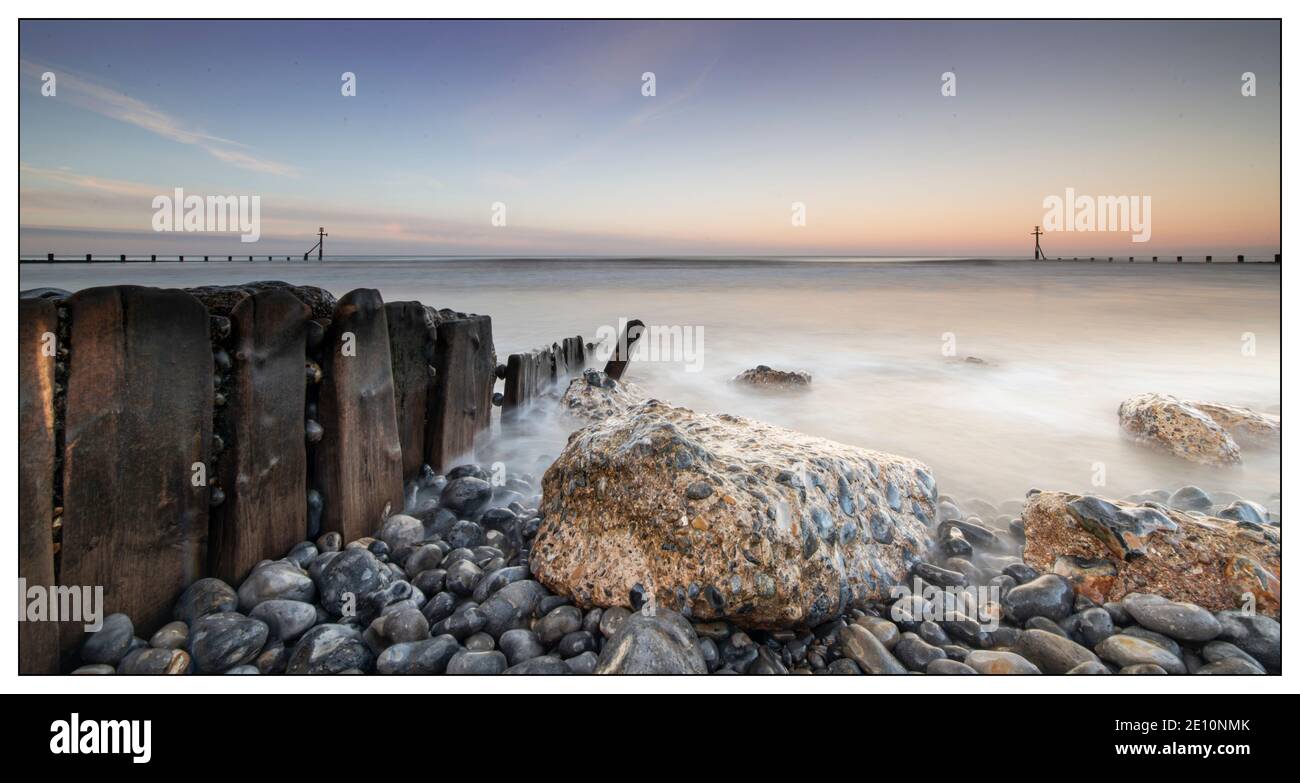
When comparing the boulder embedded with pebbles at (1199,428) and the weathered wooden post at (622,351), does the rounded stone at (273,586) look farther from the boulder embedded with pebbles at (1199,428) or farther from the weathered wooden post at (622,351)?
the boulder embedded with pebbles at (1199,428)

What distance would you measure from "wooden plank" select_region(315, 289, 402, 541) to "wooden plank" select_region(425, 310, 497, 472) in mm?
590

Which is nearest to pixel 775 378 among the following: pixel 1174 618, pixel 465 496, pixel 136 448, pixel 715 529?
pixel 465 496

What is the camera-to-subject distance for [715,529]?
2500 mm

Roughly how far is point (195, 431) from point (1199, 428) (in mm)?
7000

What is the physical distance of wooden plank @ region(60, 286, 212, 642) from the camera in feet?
7.36

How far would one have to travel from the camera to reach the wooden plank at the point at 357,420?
10.1ft

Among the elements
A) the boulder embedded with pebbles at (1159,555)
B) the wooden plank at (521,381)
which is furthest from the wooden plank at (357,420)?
the boulder embedded with pebbles at (1159,555)

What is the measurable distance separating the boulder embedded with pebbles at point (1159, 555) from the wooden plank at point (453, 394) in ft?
11.8

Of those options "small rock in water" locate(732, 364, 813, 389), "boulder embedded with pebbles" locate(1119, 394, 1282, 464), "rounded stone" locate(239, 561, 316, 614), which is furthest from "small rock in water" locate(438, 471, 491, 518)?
"boulder embedded with pebbles" locate(1119, 394, 1282, 464)

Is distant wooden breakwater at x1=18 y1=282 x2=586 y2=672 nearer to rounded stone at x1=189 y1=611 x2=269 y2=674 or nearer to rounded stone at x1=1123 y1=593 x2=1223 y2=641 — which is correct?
rounded stone at x1=189 y1=611 x2=269 y2=674

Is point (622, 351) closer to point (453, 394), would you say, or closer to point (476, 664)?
point (453, 394)

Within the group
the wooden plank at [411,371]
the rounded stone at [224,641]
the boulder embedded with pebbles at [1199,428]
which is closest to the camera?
the rounded stone at [224,641]
